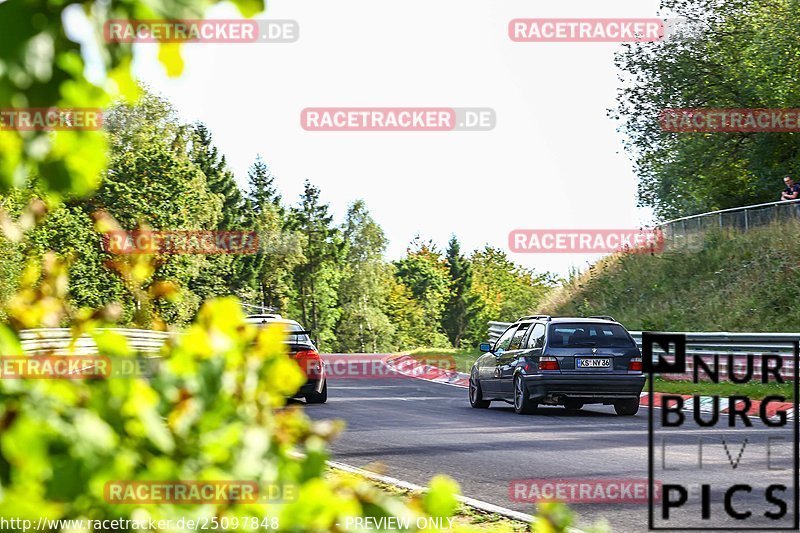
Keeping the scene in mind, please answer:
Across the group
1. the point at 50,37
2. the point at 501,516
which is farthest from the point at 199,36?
the point at 501,516

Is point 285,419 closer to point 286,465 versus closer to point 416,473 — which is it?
point 286,465

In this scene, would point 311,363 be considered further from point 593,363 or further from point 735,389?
point 735,389

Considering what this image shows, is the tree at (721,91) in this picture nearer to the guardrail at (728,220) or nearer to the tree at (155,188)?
the guardrail at (728,220)

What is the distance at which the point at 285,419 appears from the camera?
2232 millimetres

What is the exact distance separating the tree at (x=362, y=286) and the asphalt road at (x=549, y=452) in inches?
3723

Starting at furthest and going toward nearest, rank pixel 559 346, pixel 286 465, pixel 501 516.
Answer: pixel 559 346 < pixel 501 516 < pixel 286 465

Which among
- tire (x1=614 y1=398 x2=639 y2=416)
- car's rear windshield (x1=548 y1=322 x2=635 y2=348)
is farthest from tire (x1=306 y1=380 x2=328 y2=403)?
tire (x1=614 y1=398 x2=639 y2=416)

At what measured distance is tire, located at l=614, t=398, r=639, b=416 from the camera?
18.6 meters

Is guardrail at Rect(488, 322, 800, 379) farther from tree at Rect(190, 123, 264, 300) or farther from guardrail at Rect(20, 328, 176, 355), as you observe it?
tree at Rect(190, 123, 264, 300)

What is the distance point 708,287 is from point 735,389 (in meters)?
12.8

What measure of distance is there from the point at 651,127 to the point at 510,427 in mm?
32050

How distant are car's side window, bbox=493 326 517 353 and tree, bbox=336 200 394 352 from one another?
92439 mm

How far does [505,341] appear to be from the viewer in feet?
66.4

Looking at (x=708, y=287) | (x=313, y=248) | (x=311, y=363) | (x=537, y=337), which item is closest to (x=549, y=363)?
(x=537, y=337)
